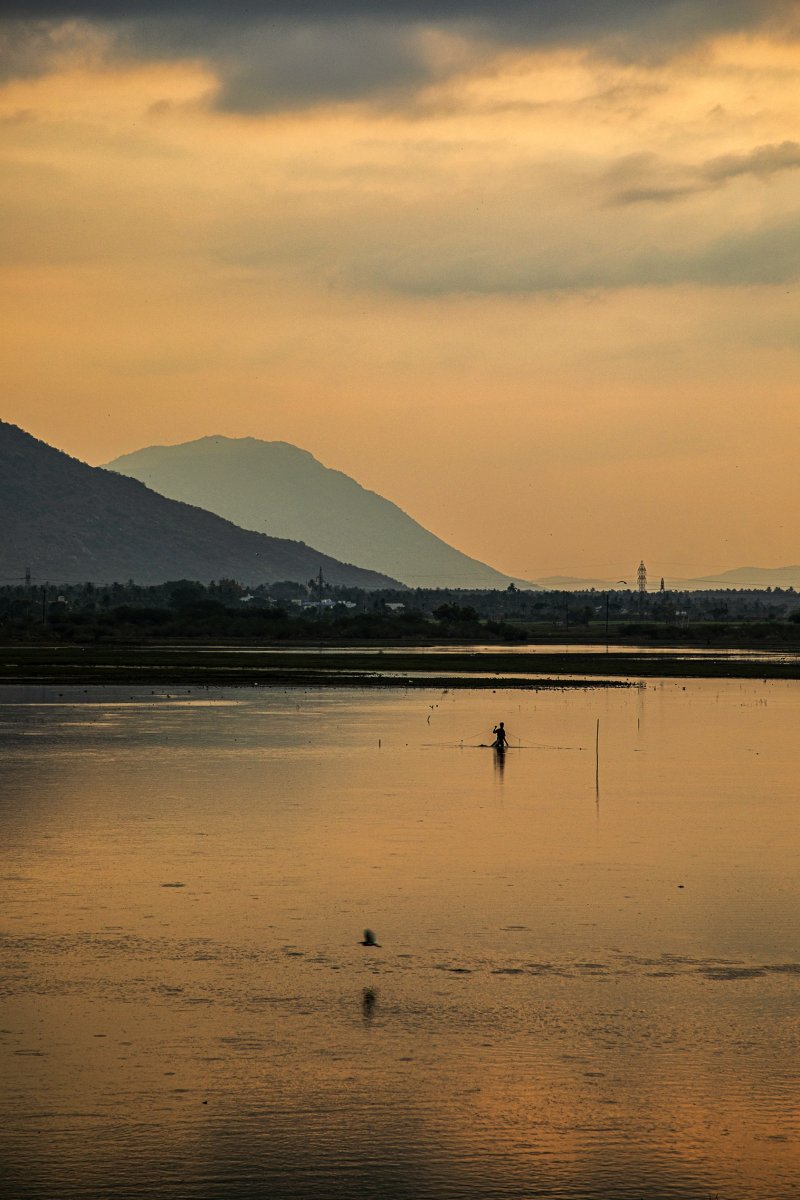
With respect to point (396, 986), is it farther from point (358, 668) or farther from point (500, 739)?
point (358, 668)

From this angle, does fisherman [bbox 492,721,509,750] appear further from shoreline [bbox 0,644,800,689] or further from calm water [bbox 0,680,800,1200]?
shoreline [bbox 0,644,800,689]

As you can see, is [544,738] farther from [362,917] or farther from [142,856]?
[362,917]

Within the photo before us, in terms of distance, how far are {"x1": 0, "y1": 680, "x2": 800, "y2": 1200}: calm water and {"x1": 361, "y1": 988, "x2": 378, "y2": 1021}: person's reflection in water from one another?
0.05 meters

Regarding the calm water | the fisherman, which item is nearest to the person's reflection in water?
the calm water

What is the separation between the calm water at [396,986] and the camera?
1678 cm

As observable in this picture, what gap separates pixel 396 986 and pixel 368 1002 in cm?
90

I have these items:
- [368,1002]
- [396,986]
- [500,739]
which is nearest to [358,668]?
[500,739]

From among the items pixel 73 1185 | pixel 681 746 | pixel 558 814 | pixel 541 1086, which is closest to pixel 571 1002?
pixel 541 1086

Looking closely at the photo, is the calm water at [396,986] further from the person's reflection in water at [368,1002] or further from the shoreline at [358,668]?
the shoreline at [358,668]

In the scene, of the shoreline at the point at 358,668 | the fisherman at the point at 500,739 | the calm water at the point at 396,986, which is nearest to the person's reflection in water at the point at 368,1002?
the calm water at the point at 396,986

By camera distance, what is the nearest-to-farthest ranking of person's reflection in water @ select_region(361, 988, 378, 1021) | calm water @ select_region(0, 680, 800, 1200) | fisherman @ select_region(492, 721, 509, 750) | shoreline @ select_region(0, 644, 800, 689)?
1. calm water @ select_region(0, 680, 800, 1200)
2. person's reflection in water @ select_region(361, 988, 378, 1021)
3. fisherman @ select_region(492, 721, 509, 750)
4. shoreline @ select_region(0, 644, 800, 689)

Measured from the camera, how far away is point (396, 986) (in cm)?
2291

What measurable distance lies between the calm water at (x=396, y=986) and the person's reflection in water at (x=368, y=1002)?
0.05 meters

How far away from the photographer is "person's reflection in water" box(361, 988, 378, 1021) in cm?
2151
